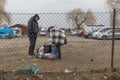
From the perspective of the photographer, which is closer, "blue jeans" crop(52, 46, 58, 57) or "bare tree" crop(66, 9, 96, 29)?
"bare tree" crop(66, 9, 96, 29)

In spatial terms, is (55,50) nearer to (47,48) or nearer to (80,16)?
(47,48)

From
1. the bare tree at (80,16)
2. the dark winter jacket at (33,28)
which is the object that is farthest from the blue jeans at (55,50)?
the bare tree at (80,16)

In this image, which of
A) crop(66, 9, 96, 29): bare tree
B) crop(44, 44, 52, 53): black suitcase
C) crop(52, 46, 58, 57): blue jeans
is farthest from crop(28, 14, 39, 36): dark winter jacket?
crop(66, 9, 96, 29): bare tree

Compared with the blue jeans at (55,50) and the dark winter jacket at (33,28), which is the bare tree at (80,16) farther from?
the dark winter jacket at (33,28)

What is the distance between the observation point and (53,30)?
12078 millimetres

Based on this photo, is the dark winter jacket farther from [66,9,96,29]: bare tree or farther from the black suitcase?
[66,9,96,29]: bare tree

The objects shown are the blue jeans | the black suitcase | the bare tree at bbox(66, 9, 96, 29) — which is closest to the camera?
the bare tree at bbox(66, 9, 96, 29)

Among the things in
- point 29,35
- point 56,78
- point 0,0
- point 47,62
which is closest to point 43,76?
point 56,78

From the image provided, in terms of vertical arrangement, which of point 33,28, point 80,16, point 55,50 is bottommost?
point 55,50

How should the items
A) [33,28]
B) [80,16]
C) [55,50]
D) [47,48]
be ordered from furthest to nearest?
[80,16], [33,28], [47,48], [55,50]

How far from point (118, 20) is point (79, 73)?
284cm

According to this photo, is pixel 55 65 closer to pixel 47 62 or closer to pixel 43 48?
pixel 47 62

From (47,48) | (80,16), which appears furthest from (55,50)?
(80,16)

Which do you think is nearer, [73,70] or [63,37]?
[73,70]
